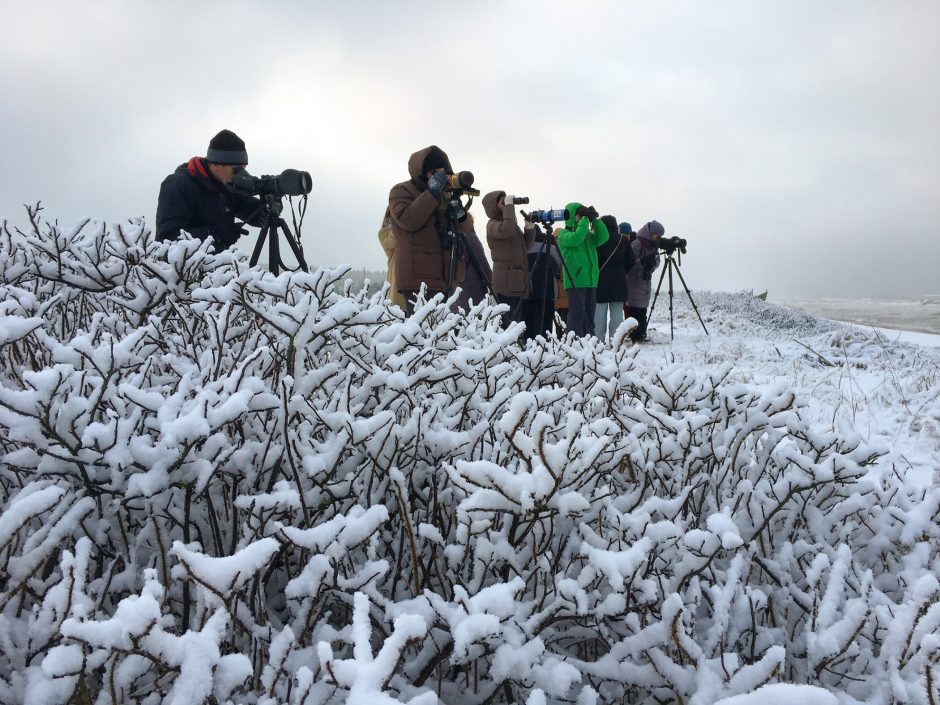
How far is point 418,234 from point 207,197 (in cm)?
172

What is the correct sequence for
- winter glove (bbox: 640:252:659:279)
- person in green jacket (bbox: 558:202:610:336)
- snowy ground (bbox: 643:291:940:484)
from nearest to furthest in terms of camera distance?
snowy ground (bbox: 643:291:940:484) → person in green jacket (bbox: 558:202:610:336) → winter glove (bbox: 640:252:659:279)

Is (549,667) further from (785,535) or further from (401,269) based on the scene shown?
(401,269)

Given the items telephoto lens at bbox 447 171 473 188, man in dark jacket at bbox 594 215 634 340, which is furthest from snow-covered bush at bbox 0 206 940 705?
man in dark jacket at bbox 594 215 634 340

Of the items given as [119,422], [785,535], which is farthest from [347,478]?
[785,535]

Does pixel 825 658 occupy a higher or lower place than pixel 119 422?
lower

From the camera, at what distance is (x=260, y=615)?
1002 mm

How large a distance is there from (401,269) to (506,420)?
4.23m

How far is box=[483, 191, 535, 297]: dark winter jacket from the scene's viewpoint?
654 cm

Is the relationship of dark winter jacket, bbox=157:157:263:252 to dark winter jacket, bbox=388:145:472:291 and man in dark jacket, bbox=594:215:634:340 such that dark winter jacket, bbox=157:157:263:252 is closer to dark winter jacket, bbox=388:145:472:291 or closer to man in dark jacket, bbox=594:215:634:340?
dark winter jacket, bbox=388:145:472:291

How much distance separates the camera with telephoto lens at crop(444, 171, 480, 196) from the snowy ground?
2449 millimetres

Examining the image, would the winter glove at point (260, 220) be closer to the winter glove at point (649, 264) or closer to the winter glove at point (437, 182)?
the winter glove at point (437, 182)

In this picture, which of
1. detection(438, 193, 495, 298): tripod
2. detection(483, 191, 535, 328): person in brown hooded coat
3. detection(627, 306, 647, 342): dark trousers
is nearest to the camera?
detection(438, 193, 495, 298): tripod

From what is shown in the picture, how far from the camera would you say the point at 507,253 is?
6598 mm

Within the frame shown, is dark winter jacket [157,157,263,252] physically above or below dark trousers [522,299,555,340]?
above
